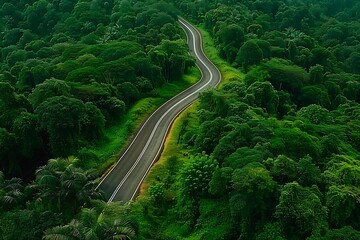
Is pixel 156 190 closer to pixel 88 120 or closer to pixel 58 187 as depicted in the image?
pixel 58 187

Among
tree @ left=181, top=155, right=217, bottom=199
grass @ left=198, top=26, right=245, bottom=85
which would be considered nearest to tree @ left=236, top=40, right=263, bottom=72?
grass @ left=198, top=26, right=245, bottom=85

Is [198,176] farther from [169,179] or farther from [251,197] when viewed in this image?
[169,179]

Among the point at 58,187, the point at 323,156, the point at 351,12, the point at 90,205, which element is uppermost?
the point at 58,187

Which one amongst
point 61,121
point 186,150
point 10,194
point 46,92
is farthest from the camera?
point 186,150

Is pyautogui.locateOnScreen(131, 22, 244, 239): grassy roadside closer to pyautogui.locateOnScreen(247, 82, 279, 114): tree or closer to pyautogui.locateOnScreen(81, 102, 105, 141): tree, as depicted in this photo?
pyautogui.locateOnScreen(81, 102, 105, 141): tree

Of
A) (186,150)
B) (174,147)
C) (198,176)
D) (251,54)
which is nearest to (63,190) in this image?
(198,176)

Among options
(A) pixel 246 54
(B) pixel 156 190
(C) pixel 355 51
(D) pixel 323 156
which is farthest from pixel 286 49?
(B) pixel 156 190
